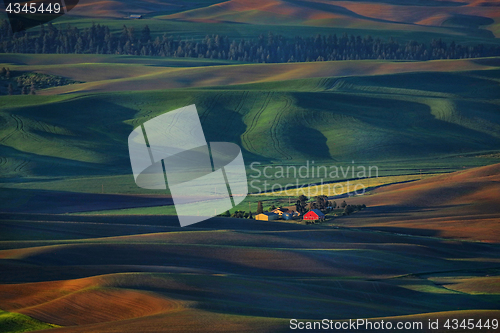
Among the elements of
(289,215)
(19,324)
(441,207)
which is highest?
(19,324)

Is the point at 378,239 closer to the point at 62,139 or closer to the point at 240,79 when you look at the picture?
the point at 62,139

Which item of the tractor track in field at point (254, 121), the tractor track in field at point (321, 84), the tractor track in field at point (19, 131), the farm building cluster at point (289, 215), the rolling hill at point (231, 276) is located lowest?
the tractor track in field at point (254, 121)

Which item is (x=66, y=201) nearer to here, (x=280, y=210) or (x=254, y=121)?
(x=280, y=210)

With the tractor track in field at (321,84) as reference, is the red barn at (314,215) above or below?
above

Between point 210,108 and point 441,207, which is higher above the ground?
point 441,207

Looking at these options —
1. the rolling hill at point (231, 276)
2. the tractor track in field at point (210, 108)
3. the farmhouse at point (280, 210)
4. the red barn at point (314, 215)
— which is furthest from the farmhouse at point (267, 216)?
the tractor track in field at point (210, 108)

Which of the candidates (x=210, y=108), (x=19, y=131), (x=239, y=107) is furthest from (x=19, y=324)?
(x=239, y=107)

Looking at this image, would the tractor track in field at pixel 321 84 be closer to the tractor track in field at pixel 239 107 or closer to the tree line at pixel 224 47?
the tractor track in field at pixel 239 107

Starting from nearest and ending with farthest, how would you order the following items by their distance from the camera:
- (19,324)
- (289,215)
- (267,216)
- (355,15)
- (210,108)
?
(19,324)
(267,216)
(289,215)
(210,108)
(355,15)
